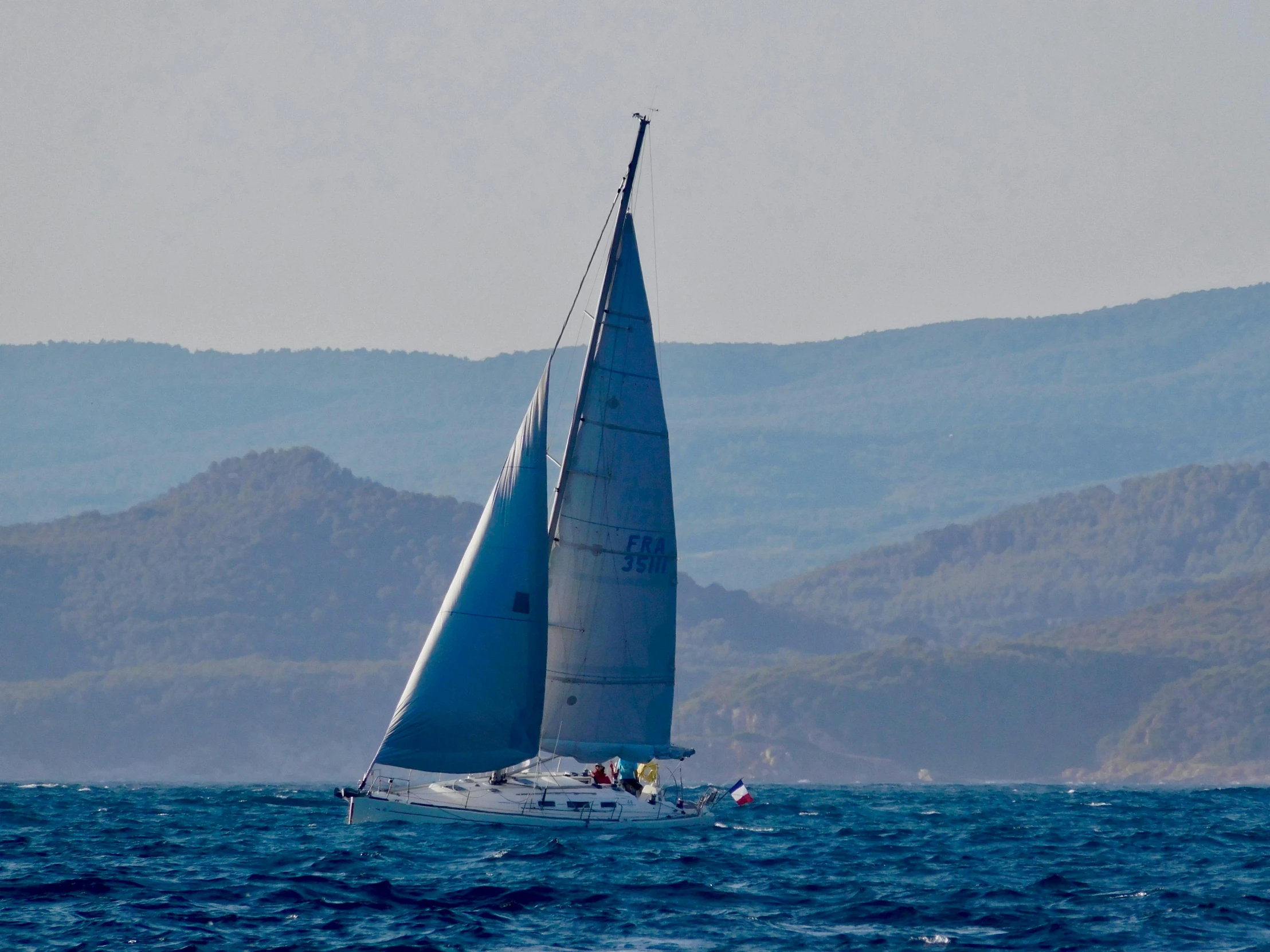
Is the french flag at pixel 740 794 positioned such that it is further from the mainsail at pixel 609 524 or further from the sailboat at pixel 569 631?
the mainsail at pixel 609 524

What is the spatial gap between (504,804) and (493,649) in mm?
4718

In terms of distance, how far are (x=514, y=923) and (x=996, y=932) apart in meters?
10.1

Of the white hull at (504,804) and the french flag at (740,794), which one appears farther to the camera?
the french flag at (740,794)

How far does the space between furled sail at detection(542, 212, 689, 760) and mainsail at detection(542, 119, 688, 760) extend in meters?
0.02

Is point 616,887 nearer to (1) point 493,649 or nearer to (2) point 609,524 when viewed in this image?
(1) point 493,649

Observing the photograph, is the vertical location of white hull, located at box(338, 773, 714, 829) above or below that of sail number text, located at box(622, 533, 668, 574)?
below

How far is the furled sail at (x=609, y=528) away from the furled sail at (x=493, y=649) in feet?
5.46

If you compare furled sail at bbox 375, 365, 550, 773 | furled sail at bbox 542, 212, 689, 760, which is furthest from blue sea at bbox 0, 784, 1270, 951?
furled sail at bbox 542, 212, 689, 760

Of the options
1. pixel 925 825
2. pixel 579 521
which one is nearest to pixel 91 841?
pixel 579 521

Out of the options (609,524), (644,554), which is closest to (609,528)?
(609,524)

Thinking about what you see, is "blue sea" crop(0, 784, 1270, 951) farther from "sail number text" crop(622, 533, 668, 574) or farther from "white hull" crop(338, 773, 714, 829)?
"sail number text" crop(622, 533, 668, 574)

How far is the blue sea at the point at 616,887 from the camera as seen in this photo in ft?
153

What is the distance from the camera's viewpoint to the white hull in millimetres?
67312

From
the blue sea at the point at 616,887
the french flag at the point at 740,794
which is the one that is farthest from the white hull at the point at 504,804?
the french flag at the point at 740,794
